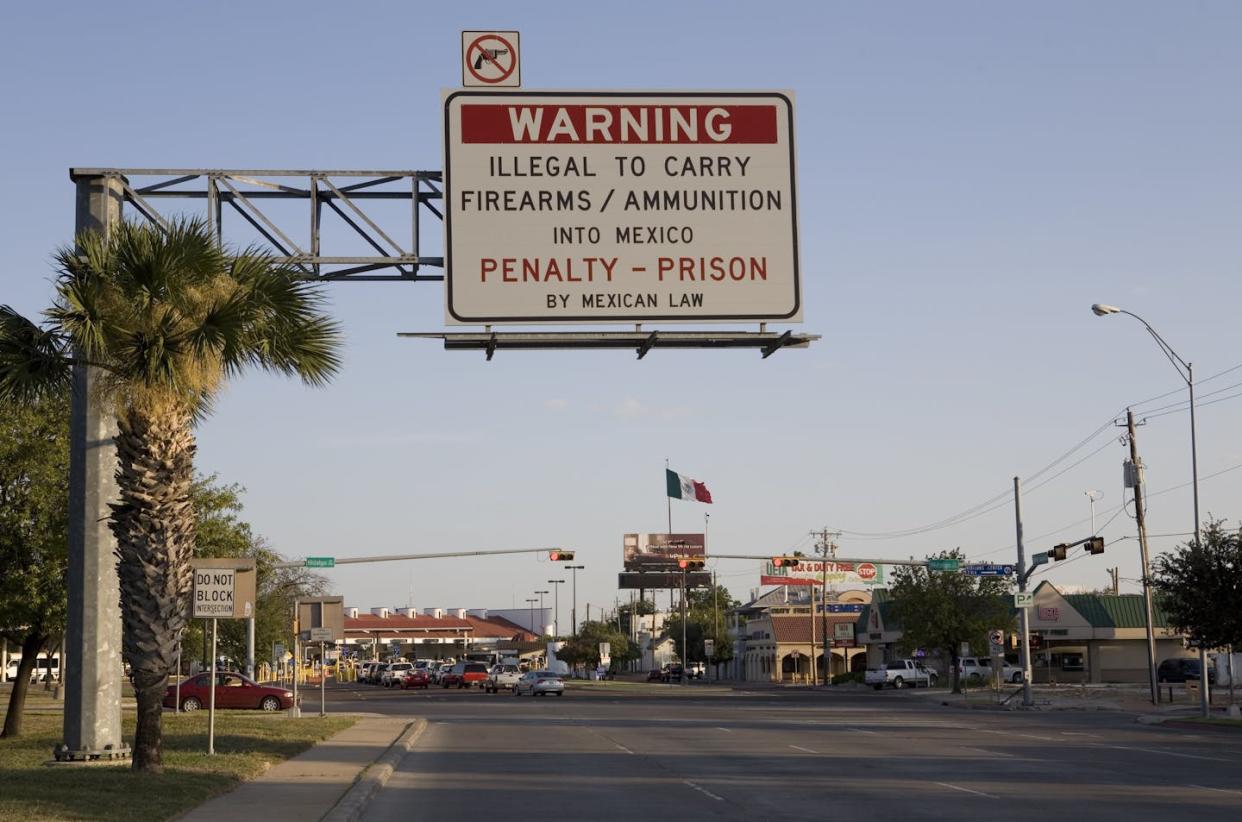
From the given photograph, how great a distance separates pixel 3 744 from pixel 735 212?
18167 millimetres

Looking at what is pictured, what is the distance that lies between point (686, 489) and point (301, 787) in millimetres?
83679

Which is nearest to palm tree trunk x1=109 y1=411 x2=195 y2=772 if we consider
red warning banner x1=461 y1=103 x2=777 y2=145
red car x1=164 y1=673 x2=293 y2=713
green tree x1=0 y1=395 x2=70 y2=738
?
red warning banner x1=461 y1=103 x2=777 y2=145

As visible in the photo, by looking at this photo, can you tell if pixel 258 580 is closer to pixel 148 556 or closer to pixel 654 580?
pixel 148 556

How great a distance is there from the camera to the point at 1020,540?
189 feet

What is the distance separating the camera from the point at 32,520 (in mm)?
29797

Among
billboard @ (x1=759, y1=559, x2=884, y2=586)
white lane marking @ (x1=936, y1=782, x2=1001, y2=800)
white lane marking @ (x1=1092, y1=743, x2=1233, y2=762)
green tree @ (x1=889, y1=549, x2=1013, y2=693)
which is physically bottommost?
white lane marking @ (x1=1092, y1=743, x2=1233, y2=762)

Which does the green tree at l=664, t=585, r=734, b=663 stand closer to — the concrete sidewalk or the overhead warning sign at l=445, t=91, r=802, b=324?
the concrete sidewalk

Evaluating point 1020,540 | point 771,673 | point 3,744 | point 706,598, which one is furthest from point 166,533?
point 706,598

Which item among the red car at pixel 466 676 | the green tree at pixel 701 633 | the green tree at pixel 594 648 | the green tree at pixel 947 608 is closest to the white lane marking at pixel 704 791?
the green tree at pixel 947 608

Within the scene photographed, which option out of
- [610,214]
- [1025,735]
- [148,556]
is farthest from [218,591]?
[1025,735]

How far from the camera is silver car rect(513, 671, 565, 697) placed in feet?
230

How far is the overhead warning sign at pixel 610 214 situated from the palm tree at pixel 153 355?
4.35m

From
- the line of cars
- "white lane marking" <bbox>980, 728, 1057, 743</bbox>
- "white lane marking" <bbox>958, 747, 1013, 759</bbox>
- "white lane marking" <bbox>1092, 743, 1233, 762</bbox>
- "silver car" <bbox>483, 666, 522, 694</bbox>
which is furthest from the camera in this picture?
"silver car" <bbox>483, 666, 522, 694</bbox>

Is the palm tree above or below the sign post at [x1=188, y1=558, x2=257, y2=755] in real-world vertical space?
above
